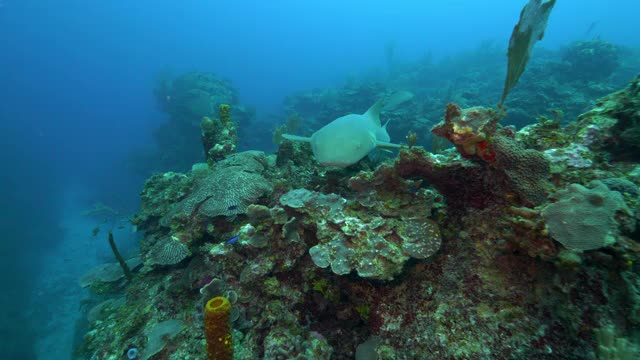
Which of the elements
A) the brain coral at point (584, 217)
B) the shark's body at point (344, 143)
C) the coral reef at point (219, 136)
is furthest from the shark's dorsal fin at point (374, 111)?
the coral reef at point (219, 136)

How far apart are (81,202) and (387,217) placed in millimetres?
33970

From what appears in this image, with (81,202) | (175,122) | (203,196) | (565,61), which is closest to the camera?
(203,196)

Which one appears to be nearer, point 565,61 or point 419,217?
point 419,217

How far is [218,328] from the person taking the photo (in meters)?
1.96

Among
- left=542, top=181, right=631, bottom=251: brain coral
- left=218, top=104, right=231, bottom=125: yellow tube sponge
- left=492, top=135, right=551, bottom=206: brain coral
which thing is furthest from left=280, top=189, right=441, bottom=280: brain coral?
left=218, top=104, right=231, bottom=125: yellow tube sponge

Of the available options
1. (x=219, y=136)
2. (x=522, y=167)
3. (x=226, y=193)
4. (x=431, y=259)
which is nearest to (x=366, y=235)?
(x=431, y=259)

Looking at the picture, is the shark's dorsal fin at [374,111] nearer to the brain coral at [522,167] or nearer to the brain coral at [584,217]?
the brain coral at [522,167]

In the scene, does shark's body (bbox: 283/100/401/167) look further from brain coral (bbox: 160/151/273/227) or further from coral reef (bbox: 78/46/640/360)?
brain coral (bbox: 160/151/273/227)

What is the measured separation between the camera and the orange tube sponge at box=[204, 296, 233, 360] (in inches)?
75.3

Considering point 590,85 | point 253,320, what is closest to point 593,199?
point 253,320

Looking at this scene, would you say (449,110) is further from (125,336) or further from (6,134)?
(6,134)

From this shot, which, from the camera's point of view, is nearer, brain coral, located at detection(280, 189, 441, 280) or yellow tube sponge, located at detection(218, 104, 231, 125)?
brain coral, located at detection(280, 189, 441, 280)

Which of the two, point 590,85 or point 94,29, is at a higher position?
point 94,29

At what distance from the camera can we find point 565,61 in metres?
14.6
